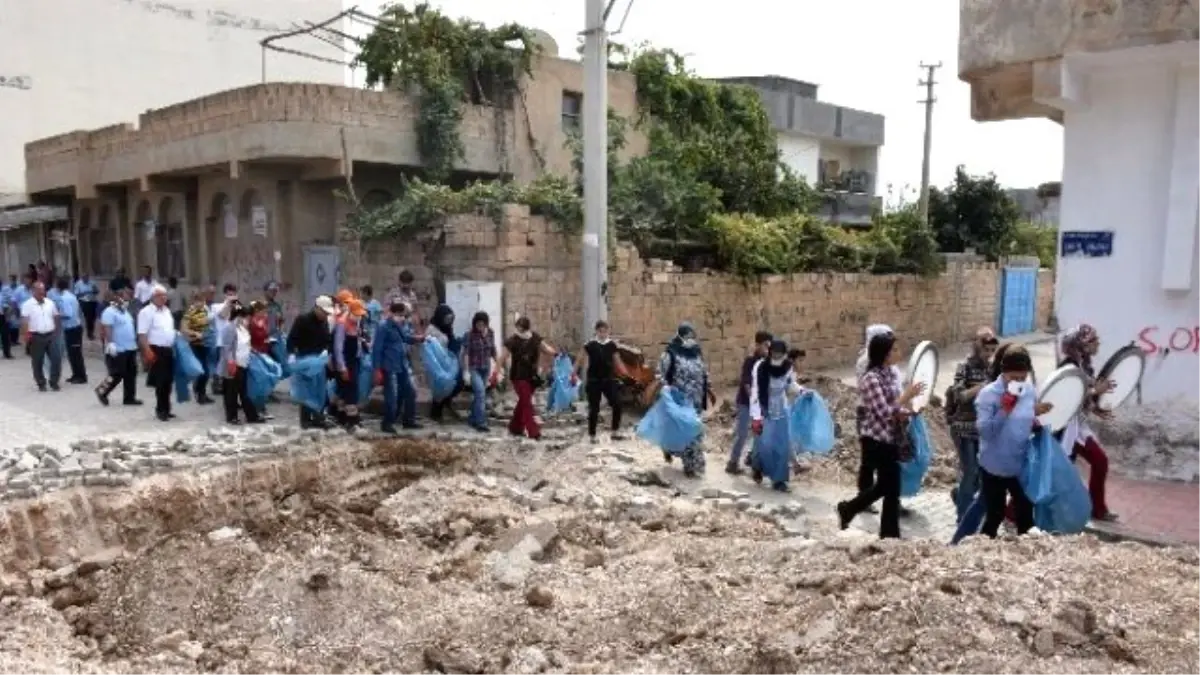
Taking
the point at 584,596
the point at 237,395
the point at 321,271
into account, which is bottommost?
the point at 584,596

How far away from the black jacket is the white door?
208 cm

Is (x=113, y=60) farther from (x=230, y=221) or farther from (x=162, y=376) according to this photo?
(x=162, y=376)

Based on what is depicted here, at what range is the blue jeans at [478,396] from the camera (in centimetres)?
1034

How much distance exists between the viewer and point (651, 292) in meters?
13.7

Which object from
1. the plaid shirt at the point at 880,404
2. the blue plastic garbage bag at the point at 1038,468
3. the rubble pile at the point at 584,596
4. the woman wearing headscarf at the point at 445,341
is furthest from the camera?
the woman wearing headscarf at the point at 445,341

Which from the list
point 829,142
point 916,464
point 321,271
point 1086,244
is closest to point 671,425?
point 916,464

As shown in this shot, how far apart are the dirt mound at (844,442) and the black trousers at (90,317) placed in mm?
11833

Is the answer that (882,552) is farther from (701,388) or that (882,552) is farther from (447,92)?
(447,92)

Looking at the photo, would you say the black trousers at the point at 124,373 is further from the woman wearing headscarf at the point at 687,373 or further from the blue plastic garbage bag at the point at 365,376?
the woman wearing headscarf at the point at 687,373

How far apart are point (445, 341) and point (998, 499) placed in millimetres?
6324

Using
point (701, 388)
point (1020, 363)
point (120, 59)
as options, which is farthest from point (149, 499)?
point (120, 59)

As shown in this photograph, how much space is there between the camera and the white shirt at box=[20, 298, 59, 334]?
1193 centimetres

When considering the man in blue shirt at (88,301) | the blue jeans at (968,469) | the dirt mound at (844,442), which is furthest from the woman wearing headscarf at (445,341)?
the man in blue shirt at (88,301)

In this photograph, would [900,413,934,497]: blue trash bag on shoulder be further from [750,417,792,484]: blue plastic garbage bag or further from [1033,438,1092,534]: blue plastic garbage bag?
[1033,438,1092,534]: blue plastic garbage bag
